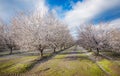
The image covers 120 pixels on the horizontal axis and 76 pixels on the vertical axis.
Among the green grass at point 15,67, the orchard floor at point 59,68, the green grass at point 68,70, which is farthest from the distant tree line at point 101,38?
the green grass at point 15,67

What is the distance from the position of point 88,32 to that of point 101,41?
19.2ft

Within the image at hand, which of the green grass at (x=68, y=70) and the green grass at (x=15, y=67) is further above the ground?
the green grass at (x=15, y=67)

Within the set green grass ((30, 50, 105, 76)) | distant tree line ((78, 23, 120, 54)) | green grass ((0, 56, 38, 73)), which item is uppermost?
distant tree line ((78, 23, 120, 54))

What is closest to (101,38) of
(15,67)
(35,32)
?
(35,32)

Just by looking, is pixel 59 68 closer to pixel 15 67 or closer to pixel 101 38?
pixel 15 67

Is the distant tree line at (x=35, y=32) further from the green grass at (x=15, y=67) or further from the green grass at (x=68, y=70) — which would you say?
the green grass at (x=68, y=70)

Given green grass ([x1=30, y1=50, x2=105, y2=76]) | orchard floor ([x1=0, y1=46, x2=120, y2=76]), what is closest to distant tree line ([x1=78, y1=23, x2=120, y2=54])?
orchard floor ([x1=0, y1=46, x2=120, y2=76])

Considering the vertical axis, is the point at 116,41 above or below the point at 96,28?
below

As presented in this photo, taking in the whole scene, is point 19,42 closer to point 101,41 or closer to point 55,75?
point 55,75

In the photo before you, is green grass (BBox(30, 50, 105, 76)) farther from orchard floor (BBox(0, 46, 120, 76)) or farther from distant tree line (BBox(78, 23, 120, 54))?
distant tree line (BBox(78, 23, 120, 54))

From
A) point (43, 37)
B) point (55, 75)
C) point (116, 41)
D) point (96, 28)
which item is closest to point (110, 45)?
point (116, 41)

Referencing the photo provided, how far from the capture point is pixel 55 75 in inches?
824

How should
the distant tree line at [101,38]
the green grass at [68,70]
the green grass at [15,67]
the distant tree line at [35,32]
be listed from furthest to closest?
the distant tree line at [101,38] < the distant tree line at [35,32] < the green grass at [15,67] < the green grass at [68,70]

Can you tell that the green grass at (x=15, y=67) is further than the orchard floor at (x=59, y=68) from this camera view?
Yes
